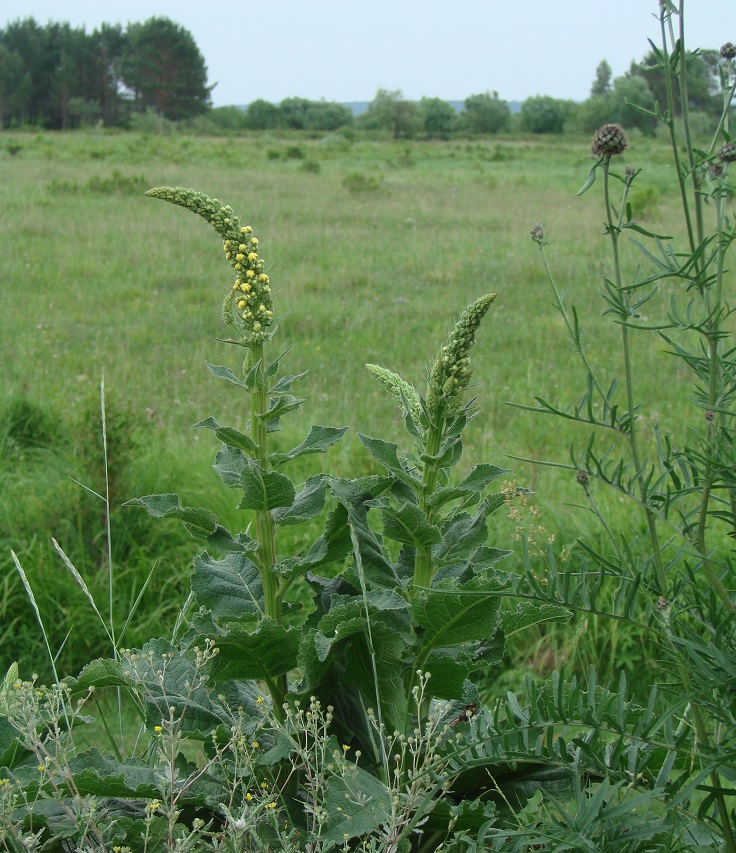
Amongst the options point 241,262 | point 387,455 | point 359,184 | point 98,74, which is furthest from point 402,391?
point 98,74

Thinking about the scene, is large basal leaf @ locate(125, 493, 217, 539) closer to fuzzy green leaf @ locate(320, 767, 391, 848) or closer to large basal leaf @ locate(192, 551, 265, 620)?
large basal leaf @ locate(192, 551, 265, 620)

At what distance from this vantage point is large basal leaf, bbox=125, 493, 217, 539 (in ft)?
4.87

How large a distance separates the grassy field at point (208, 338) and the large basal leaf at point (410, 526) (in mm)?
189

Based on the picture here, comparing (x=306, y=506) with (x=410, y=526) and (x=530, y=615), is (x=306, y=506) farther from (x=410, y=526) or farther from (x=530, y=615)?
(x=530, y=615)

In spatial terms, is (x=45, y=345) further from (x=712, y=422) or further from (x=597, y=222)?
(x=597, y=222)

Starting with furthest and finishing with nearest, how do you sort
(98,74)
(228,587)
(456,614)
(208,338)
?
(98,74)
(208,338)
(228,587)
(456,614)

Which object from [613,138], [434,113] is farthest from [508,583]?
[434,113]

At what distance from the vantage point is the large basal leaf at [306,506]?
1.55 metres

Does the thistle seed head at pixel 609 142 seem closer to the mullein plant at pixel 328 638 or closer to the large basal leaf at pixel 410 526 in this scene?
the mullein plant at pixel 328 638

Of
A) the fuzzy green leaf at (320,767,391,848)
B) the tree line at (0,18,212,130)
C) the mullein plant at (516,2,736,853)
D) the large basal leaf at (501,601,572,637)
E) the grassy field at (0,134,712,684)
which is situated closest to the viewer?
the mullein plant at (516,2,736,853)

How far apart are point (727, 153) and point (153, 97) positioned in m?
71.4

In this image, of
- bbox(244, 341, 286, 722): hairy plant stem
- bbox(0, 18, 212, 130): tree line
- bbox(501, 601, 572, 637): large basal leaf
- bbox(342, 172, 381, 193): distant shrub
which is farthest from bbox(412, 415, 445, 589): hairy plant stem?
bbox(0, 18, 212, 130): tree line

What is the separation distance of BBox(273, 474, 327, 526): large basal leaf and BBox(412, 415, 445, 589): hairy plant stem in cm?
18

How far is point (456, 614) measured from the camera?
4.52 ft
